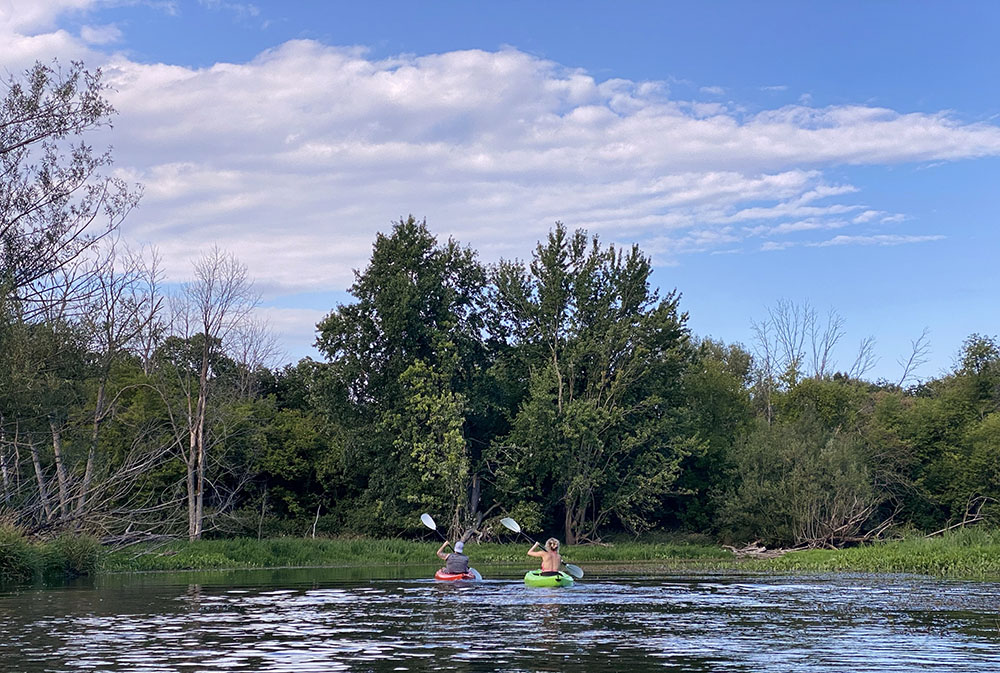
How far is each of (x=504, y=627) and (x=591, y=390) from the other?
1547 inches

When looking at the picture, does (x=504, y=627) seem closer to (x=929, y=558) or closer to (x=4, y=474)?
(x=4, y=474)

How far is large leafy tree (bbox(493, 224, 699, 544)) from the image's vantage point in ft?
183

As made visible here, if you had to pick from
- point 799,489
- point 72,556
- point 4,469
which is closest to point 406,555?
point 72,556

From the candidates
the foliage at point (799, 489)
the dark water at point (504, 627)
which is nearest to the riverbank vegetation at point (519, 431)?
the foliage at point (799, 489)

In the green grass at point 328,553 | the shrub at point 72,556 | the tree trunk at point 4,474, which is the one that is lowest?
the green grass at point 328,553

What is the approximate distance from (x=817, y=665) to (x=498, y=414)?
45.5 meters

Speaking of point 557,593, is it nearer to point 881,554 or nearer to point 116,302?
point 881,554

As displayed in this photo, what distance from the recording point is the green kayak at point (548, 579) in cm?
2953

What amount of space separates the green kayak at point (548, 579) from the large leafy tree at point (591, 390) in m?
Answer: 24.4

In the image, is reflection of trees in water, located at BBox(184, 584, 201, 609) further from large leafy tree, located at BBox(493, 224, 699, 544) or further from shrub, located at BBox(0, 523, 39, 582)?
large leafy tree, located at BBox(493, 224, 699, 544)

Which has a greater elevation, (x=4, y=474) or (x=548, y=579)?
(x=4, y=474)

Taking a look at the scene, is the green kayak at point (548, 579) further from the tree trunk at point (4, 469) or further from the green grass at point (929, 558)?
the tree trunk at point (4, 469)

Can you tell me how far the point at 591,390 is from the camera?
5859 centimetres

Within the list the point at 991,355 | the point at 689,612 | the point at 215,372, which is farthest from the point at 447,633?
the point at 991,355
